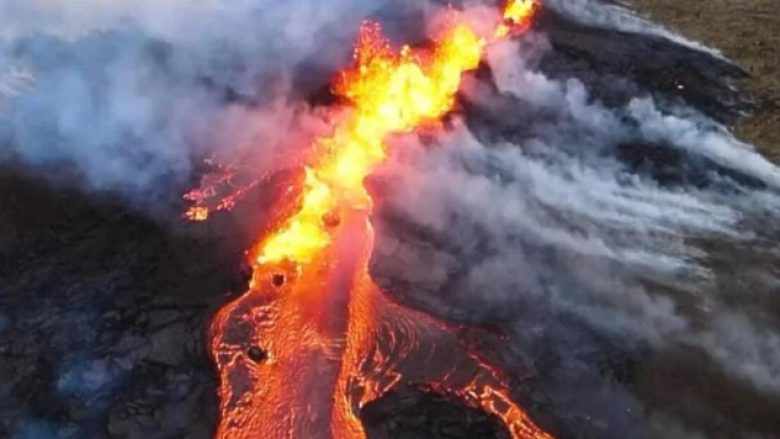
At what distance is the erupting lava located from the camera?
11.6 m

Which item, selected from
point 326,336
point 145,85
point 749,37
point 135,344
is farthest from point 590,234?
point 749,37

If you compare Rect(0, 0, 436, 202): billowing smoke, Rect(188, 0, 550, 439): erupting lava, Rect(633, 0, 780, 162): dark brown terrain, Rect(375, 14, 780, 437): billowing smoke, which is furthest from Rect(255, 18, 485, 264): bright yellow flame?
Rect(633, 0, 780, 162): dark brown terrain

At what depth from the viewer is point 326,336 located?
12719mm

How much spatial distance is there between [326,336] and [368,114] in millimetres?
6311

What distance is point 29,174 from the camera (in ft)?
48.0

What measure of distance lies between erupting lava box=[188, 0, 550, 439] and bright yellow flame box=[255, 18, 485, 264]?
0.10 ft

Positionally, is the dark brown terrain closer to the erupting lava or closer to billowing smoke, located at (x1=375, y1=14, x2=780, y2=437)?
billowing smoke, located at (x1=375, y1=14, x2=780, y2=437)

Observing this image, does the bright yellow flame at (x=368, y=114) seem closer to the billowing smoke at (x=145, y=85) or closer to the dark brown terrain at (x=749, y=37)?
the billowing smoke at (x=145, y=85)

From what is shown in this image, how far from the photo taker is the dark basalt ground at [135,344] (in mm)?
11414

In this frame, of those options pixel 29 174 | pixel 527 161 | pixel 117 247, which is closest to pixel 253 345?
pixel 117 247

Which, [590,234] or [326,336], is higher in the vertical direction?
[590,234]

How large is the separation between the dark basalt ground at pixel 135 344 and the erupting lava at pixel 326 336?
28 cm

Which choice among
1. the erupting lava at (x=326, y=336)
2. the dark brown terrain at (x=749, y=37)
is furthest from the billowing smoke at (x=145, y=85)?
the dark brown terrain at (x=749, y=37)

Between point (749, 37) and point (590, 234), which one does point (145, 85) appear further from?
point (749, 37)
